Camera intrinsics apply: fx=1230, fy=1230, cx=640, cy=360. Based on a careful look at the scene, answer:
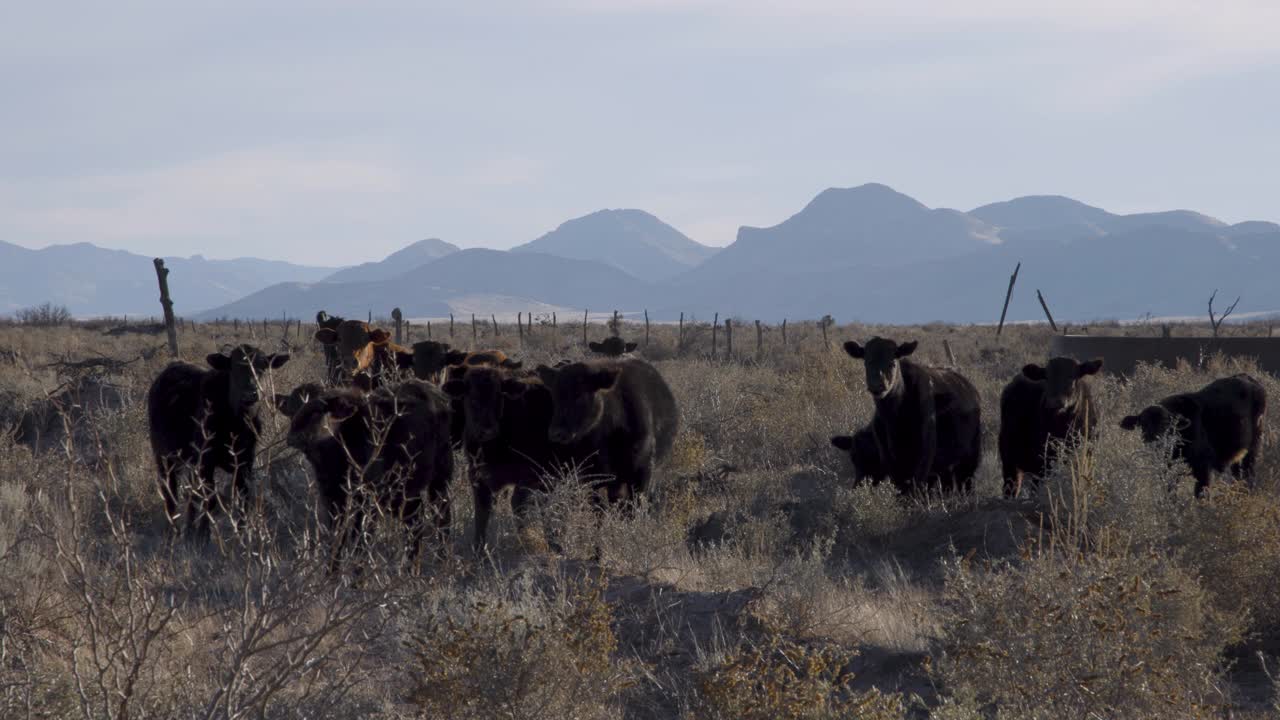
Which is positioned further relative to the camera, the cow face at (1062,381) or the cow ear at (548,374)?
the cow face at (1062,381)

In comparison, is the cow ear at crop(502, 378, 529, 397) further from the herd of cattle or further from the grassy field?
the grassy field

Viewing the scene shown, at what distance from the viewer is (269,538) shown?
4.80 m

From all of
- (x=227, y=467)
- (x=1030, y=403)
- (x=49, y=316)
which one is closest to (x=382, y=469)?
(x=227, y=467)

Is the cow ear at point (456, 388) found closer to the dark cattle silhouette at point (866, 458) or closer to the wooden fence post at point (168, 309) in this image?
the dark cattle silhouette at point (866, 458)

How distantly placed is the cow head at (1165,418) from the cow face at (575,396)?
4.98 metres

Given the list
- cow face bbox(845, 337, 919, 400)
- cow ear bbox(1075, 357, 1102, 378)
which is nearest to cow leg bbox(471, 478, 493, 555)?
cow face bbox(845, 337, 919, 400)

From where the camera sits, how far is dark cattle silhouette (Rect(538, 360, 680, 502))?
30.5 ft

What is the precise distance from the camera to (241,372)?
32.6ft

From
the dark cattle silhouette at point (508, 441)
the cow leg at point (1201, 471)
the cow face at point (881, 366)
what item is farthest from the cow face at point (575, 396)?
the cow leg at point (1201, 471)

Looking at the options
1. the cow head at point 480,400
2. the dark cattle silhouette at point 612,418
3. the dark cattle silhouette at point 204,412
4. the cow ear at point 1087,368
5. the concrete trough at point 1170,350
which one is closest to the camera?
the cow head at point 480,400

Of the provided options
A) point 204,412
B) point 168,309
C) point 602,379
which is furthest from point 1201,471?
point 168,309

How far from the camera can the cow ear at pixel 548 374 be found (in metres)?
9.39

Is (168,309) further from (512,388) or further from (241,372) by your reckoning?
(512,388)

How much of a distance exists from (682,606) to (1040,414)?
5.34m
